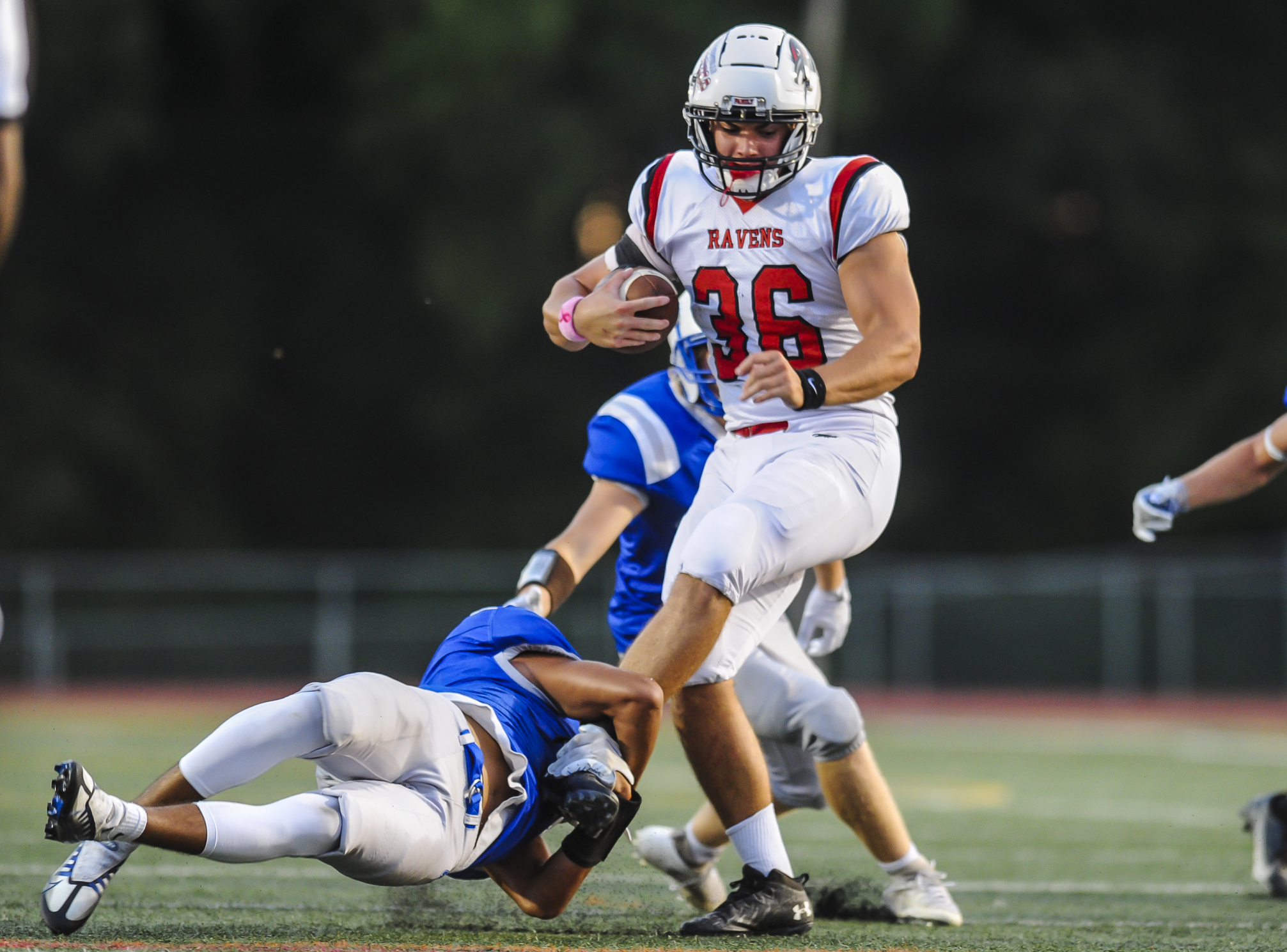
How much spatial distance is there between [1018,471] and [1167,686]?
6.33 m

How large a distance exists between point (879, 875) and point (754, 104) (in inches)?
97.1

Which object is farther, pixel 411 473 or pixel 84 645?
pixel 411 473

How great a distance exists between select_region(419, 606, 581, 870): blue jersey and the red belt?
30.6 inches

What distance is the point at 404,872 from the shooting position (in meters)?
3.34

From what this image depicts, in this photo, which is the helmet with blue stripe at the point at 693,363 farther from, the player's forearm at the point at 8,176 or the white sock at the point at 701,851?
the player's forearm at the point at 8,176

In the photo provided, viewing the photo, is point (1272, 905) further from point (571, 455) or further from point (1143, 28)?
point (1143, 28)

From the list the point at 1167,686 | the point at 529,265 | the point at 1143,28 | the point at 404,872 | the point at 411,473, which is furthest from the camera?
the point at 1143,28

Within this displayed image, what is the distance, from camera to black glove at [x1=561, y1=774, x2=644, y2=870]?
3557 millimetres

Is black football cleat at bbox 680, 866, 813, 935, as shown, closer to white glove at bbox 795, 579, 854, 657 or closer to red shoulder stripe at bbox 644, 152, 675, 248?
white glove at bbox 795, 579, 854, 657

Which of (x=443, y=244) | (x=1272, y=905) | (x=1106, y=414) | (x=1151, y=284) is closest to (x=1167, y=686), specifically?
(x=1106, y=414)

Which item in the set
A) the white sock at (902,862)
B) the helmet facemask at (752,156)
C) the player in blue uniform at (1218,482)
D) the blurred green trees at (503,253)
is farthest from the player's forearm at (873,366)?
the blurred green trees at (503,253)

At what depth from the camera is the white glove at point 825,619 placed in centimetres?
498

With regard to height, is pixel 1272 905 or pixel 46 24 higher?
pixel 46 24

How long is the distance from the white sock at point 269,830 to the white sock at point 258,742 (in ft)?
0.20
